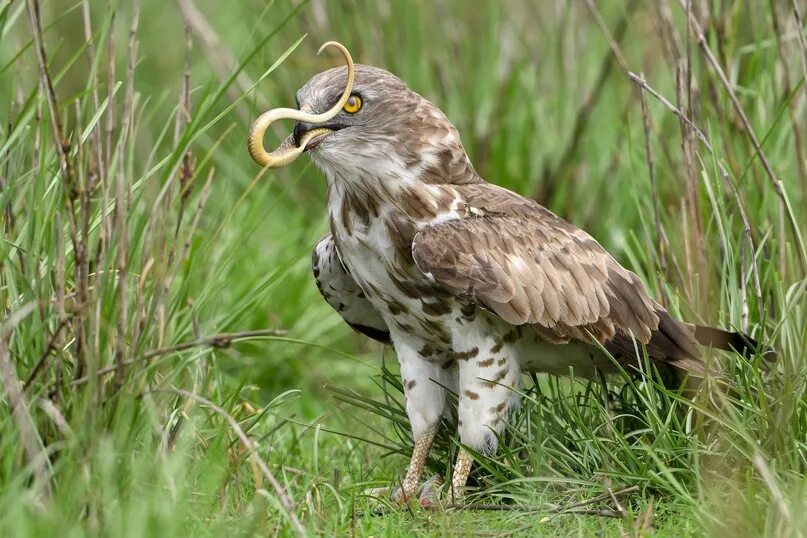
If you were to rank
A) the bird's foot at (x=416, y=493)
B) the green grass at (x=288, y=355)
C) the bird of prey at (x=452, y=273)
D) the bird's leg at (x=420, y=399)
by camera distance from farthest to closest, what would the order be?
1. the bird's leg at (x=420, y=399)
2. the bird of prey at (x=452, y=273)
3. the bird's foot at (x=416, y=493)
4. the green grass at (x=288, y=355)

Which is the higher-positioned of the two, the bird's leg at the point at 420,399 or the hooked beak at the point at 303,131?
the hooked beak at the point at 303,131

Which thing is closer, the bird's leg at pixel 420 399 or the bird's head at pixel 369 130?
the bird's head at pixel 369 130

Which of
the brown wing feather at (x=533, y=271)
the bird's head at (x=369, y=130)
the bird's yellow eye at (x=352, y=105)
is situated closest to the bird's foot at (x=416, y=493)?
the brown wing feather at (x=533, y=271)

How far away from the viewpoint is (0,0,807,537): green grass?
325 centimetres

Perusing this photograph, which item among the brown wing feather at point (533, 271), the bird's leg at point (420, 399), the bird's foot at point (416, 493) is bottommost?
the bird's foot at point (416, 493)

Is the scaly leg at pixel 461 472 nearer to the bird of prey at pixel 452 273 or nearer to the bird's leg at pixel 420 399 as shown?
the bird of prey at pixel 452 273

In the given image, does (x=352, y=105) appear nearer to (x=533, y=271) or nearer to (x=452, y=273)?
(x=452, y=273)

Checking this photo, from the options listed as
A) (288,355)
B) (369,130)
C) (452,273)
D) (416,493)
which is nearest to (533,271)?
(452,273)

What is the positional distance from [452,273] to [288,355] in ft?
7.22

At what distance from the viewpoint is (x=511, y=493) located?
3.99 m

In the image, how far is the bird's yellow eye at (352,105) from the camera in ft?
13.8

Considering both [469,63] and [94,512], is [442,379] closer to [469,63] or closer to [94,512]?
[94,512]

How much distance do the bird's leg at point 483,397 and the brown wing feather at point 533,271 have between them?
187mm

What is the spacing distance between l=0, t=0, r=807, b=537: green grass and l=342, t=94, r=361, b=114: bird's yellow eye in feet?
1.19
